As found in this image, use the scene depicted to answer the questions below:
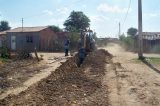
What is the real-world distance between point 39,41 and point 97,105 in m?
38.5

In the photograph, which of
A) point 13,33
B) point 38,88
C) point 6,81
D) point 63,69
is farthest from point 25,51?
point 13,33

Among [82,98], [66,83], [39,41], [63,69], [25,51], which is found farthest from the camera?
[39,41]

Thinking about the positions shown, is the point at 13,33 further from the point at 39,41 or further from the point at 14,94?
the point at 14,94

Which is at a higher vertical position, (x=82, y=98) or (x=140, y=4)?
(x=140, y=4)

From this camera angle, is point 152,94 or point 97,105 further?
point 152,94

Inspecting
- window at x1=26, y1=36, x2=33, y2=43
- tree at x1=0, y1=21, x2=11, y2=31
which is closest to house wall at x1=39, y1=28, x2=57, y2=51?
window at x1=26, y1=36, x2=33, y2=43

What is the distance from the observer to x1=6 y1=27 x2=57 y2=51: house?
47.5 m

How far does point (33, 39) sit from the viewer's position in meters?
48.1

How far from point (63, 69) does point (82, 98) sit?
7.75 metres

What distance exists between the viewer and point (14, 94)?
444 inches

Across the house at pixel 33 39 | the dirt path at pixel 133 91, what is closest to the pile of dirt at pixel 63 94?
the dirt path at pixel 133 91

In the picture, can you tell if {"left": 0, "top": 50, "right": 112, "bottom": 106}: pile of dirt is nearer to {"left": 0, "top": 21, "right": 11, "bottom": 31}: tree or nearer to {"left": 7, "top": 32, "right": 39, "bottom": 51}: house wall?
{"left": 7, "top": 32, "right": 39, "bottom": 51}: house wall

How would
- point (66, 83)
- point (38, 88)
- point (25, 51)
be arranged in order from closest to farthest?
point (38, 88) → point (66, 83) → point (25, 51)

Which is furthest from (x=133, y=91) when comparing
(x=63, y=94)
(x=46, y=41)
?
(x=46, y=41)
